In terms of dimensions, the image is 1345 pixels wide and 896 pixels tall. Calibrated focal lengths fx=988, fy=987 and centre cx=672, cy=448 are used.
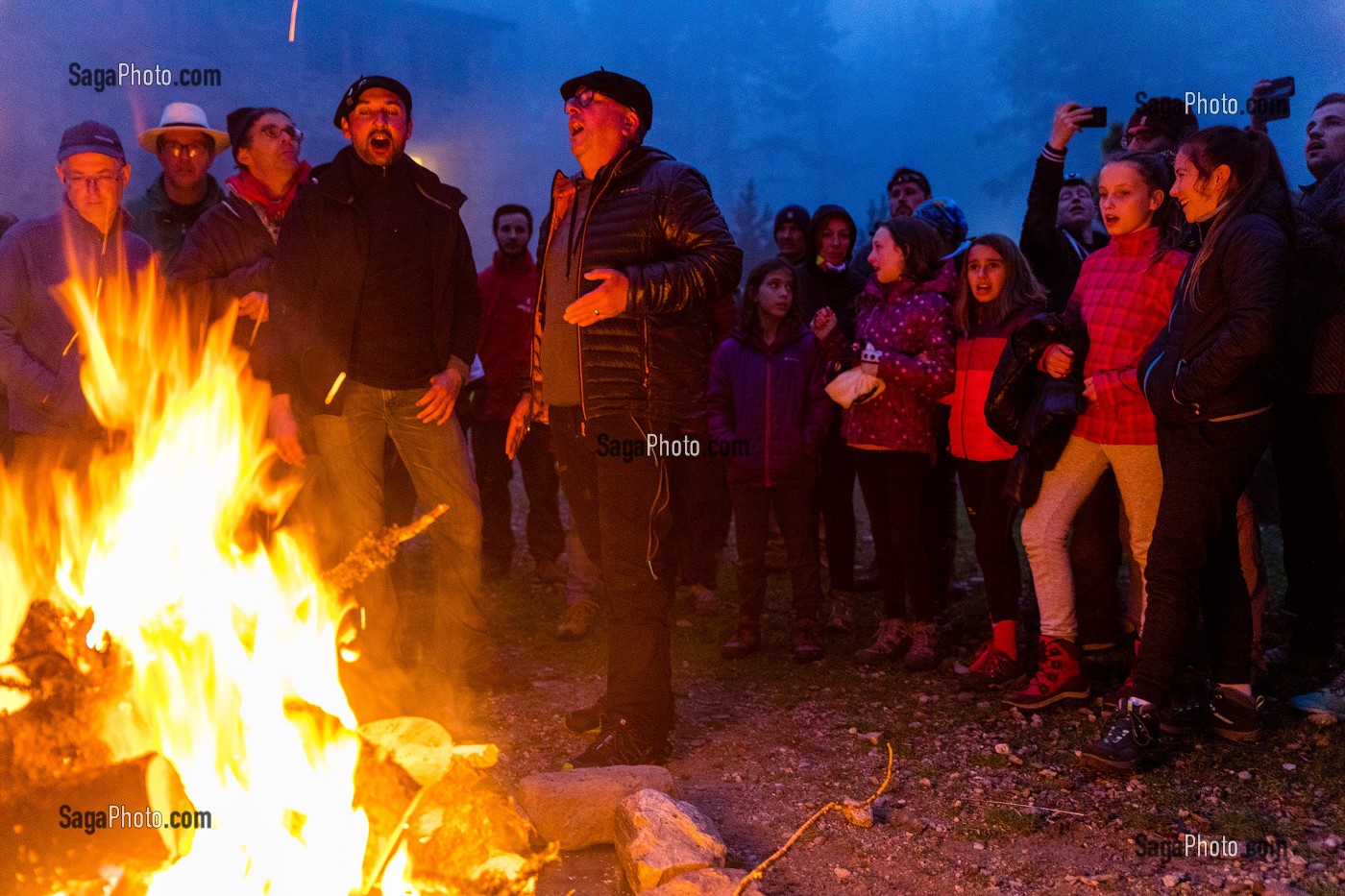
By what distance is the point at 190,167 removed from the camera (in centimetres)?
530

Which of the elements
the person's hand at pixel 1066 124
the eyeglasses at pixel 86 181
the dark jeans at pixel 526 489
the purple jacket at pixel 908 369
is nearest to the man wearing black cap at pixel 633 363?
the purple jacket at pixel 908 369

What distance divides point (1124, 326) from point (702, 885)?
9.87 ft

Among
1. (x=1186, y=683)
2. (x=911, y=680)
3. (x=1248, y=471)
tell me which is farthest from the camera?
(x=911, y=680)

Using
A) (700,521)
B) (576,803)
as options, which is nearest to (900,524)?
(700,521)

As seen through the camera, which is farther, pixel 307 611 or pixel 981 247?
pixel 981 247

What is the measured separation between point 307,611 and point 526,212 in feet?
15.3

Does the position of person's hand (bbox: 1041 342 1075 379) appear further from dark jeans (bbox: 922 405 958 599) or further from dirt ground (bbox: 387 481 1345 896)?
dirt ground (bbox: 387 481 1345 896)

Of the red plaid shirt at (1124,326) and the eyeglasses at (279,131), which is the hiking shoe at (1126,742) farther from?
the eyeglasses at (279,131)

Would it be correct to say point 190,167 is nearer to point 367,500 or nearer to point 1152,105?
point 367,500

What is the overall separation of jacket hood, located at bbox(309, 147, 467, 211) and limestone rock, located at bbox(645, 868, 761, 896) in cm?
310

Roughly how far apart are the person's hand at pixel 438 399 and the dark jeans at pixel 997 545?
2566 millimetres

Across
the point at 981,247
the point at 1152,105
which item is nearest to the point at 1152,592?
the point at 981,247

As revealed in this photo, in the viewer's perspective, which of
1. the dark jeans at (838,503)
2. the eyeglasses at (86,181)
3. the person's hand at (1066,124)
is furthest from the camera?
the dark jeans at (838,503)

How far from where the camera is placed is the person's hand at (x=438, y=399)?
448 cm
